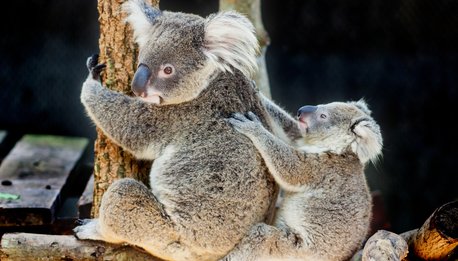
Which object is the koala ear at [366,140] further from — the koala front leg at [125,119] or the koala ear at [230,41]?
the koala front leg at [125,119]

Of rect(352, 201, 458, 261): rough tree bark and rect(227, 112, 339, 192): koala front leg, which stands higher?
rect(227, 112, 339, 192): koala front leg

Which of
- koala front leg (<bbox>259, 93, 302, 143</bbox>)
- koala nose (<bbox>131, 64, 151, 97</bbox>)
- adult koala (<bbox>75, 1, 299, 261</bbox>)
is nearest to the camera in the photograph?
koala nose (<bbox>131, 64, 151, 97</bbox>)

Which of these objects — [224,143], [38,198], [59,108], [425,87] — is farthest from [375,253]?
[59,108]

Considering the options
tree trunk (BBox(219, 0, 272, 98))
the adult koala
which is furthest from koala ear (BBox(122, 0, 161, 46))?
tree trunk (BBox(219, 0, 272, 98))

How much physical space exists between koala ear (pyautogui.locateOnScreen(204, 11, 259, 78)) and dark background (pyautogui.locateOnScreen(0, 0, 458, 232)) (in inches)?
141

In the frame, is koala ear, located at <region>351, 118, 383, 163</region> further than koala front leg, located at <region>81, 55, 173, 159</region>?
Yes

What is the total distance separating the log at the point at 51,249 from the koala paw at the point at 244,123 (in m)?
1.00

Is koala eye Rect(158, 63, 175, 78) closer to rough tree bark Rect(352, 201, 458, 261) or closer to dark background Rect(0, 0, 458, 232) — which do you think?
rough tree bark Rect(352, 201, 458, 261)

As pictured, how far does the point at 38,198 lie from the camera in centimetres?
551

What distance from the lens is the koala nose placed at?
12.2 ft

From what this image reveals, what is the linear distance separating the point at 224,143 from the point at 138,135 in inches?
20.0

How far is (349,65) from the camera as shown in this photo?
24.4 feet

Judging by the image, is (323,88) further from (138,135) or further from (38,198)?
(138,135)

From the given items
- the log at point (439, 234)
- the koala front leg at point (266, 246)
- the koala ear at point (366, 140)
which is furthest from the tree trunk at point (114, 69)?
the log at point (439, 234)
